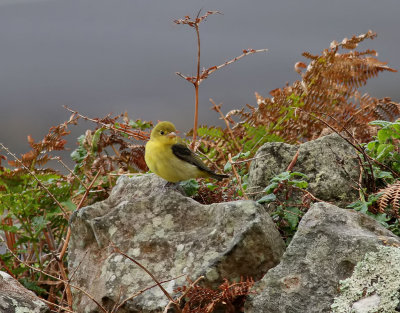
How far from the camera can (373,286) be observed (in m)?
3.32

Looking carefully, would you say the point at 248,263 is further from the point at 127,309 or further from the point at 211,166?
the point at 211,166

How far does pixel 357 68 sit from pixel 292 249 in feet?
12.0

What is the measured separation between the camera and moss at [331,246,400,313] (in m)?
3.22

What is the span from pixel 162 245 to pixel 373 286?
146cm

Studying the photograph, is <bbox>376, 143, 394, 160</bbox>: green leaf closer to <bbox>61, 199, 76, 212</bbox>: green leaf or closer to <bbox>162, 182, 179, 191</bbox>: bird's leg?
<bbox>162, 182, 179, 191</bbox>: bird's leg

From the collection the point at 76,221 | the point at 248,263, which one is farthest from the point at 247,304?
the point at 76,221

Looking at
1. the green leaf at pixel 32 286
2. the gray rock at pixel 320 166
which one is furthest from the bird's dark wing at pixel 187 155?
the green leaf at pixel 32 286

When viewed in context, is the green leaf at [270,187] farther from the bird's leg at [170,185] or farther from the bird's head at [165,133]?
the bird's head at [165,133]

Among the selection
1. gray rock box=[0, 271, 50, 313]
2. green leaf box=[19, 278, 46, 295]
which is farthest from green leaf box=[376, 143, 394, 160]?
green leaf box=[19, 278, 46, 295]

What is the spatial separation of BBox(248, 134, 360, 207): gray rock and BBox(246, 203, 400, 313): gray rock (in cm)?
92

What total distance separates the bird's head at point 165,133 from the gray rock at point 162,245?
91cm

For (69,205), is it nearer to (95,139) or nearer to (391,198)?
(95,139)

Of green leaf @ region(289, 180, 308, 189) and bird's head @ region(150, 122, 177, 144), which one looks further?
bird's head @ region(150, 122, 177, 144)

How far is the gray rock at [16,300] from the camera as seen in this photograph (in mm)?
3750
